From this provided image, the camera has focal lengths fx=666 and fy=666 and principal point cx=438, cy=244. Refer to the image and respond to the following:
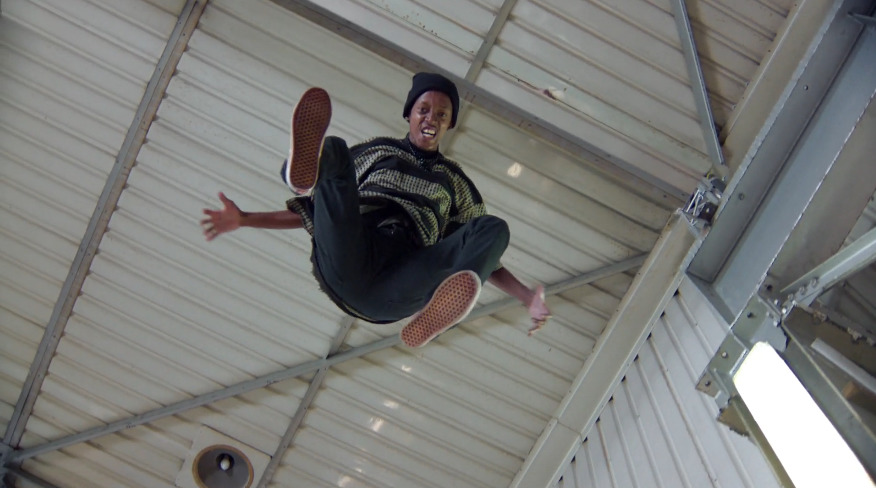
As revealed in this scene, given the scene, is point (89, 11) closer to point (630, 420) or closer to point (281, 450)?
point (281, 450)

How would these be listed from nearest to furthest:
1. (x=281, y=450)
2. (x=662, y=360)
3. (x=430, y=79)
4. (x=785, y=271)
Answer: (x=785, y=271), (x=430, y=79), (x=662, y=360), (x=281, y=450)

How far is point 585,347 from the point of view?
4.69 metres

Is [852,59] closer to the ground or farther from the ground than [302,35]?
farther from the ground

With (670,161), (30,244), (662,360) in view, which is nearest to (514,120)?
(670,161)

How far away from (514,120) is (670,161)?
1.03m

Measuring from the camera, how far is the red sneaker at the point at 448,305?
2.39 meters

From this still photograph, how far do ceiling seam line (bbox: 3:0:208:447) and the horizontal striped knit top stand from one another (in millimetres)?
1866

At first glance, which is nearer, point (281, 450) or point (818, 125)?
point (818, 125)

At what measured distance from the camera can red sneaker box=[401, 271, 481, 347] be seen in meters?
2.39

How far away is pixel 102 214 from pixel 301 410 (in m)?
1.95

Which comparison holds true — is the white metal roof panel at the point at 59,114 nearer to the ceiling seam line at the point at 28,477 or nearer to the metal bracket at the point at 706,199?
the ceiling seam line at the point at 28,477

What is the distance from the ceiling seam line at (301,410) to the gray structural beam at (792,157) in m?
2.43

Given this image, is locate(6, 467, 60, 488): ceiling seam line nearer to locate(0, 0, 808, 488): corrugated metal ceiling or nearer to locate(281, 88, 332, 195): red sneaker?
locate(0, 0, 808, 488): corrugated metal ceiling

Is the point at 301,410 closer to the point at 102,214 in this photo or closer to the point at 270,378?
the point at 270,378
